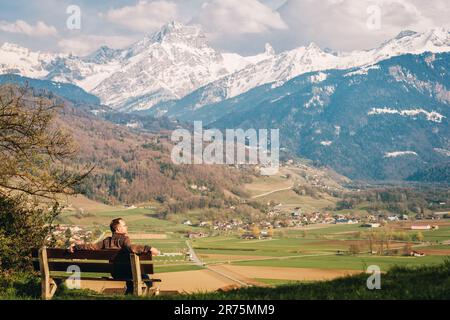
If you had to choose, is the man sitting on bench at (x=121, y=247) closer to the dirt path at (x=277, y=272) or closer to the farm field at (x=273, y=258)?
the farm field at (x=273, y=258)

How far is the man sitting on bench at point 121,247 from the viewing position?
50.0 ft

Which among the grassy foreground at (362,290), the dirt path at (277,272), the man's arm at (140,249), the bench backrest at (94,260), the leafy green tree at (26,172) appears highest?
the leafy green tree at (26,172)

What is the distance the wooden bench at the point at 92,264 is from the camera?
15.1m

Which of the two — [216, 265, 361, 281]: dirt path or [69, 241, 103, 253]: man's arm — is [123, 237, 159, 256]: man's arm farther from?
[216, 265, 361, 281]: dirt path

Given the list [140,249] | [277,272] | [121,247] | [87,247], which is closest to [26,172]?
[87,247]

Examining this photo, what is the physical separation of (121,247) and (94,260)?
816 millimetres

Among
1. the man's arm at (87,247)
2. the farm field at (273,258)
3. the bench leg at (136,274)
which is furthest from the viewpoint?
the farm field at (273,258)

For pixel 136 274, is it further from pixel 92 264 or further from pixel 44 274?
pixel 44 274

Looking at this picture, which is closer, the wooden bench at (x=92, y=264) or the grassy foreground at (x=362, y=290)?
the grassy foreground at (x=362, y=290)

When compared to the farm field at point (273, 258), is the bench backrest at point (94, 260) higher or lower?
higher

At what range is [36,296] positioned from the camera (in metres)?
16.8

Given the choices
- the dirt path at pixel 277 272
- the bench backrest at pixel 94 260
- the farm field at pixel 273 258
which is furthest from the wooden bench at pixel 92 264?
the dirt path at pixel 277 272

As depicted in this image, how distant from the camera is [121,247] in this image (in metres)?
16.0

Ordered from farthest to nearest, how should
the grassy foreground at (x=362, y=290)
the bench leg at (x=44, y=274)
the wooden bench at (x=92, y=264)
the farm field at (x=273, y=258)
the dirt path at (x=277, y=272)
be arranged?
the dirt path at (x=277, y=272) < the farm field at (x=273, y=258) < the bench leg at (x=44, y=274) < the wooden bench at (x=92, y=264) < the grassy foreground at (x=362, y=290)
